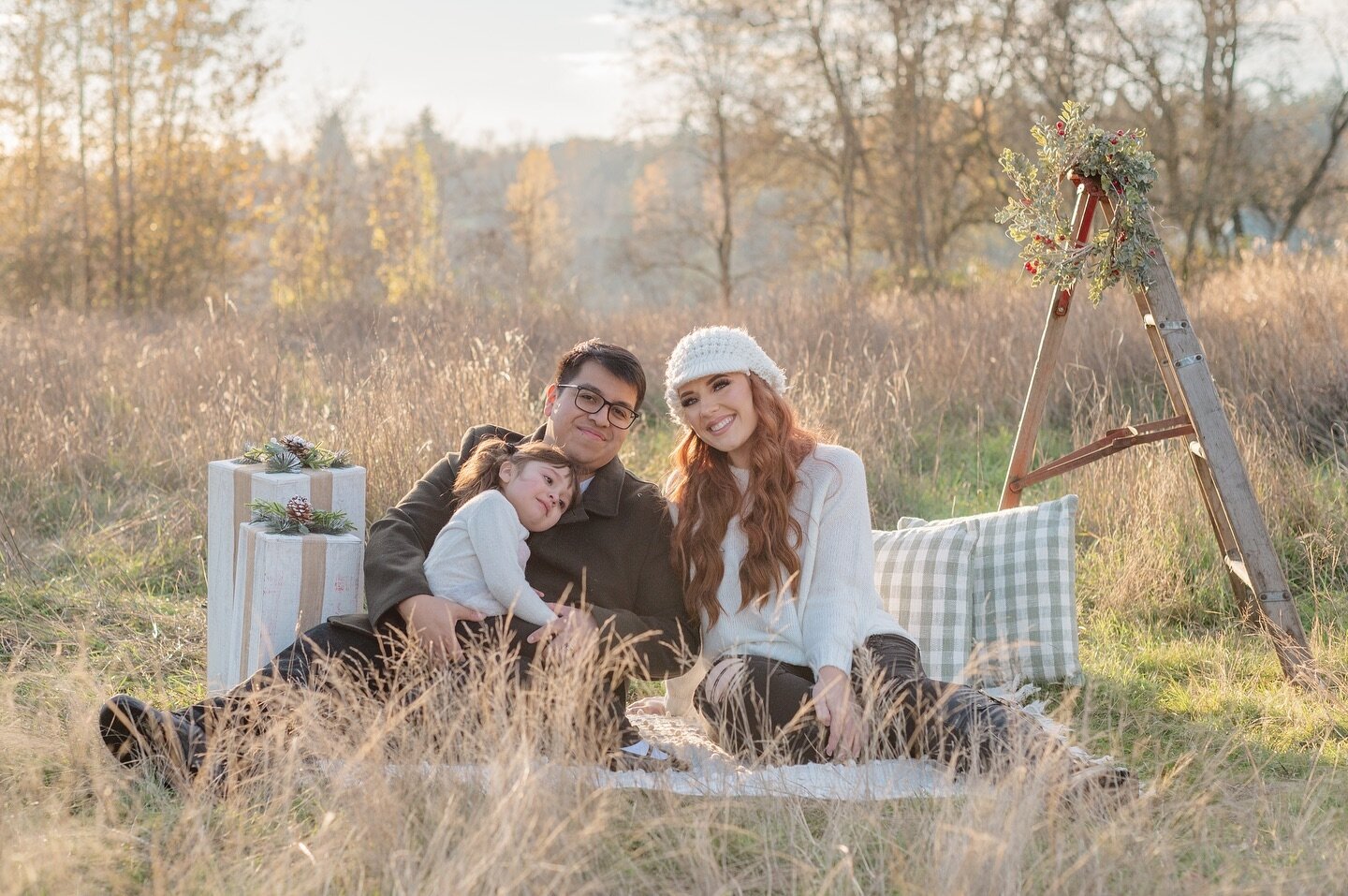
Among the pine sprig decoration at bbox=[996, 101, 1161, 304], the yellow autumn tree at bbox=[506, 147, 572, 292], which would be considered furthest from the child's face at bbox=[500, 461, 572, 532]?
the yellow autumn tree at bbox=[506, 147, 572, 292]

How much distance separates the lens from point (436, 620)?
316 centimetres

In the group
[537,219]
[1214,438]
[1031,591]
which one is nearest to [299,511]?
[1031,591]

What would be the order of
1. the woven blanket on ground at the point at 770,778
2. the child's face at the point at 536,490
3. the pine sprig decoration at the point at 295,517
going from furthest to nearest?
the pine sprig decoration at the point at 295,517, the child's face at the point at 536,490, the woven blanket on ground at the point at 770,778

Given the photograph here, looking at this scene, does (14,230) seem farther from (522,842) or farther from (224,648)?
(522,842)

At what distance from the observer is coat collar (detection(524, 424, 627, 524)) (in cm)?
345

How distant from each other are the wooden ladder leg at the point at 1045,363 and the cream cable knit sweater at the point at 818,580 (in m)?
1.24

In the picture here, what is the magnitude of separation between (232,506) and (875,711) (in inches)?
78.1

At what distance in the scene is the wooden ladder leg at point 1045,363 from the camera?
4.04 metres

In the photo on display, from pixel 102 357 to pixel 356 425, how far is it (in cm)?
413

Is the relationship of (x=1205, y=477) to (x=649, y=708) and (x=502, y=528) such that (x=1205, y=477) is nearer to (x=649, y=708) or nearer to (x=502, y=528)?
(x=649, y=708)

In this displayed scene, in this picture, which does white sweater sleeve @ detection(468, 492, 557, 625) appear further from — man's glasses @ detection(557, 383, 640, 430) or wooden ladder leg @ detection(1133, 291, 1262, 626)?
wooden ladder leg @ detection(1133, 291, 1262, 626)

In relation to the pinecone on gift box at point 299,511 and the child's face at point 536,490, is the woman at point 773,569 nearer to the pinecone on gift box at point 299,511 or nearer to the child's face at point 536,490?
the child's face at point 536,490

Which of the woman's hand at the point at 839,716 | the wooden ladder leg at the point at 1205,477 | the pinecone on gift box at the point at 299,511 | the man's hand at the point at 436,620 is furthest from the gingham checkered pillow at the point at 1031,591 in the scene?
the pinecone on gift box at the point at 299,511

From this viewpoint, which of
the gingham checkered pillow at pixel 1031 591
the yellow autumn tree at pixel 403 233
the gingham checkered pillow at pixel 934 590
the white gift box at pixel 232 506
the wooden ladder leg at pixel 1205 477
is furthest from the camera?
the yellow autumn tree at pixel 403 233
